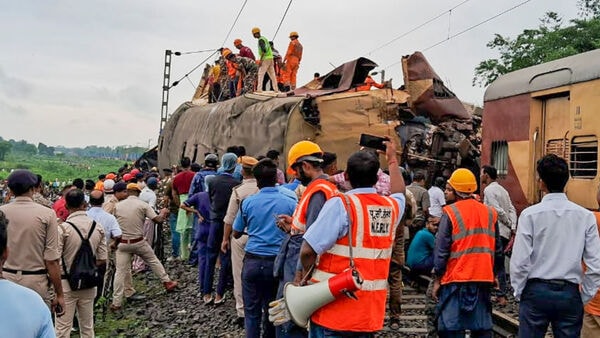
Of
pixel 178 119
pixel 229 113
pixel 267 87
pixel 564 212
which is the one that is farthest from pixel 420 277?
pixel 178 119

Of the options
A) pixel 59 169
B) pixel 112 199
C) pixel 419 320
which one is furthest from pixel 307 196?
pixel 59 169

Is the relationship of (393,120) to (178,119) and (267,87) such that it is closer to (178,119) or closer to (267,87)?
(267,87)

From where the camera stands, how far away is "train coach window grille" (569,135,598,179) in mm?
6180

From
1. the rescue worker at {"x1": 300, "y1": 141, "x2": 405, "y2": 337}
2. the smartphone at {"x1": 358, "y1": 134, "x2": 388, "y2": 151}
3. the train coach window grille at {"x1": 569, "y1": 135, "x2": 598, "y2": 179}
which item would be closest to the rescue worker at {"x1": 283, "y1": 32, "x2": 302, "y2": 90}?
the train coach window grille at {"x1": 569, "y1": 135, "x2": 598, "y2": 179}

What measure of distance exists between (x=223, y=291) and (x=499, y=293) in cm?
343

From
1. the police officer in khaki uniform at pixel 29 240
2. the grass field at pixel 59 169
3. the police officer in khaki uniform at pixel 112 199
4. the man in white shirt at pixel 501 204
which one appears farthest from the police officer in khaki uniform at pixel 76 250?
the grass field at pixel 59 169

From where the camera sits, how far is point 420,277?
773 cm

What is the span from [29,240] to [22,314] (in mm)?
2713

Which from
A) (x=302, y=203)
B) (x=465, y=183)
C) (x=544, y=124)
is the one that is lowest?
(x=302, y=203)

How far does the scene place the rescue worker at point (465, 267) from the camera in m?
4.21

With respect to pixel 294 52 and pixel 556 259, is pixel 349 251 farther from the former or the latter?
pixel 294 52

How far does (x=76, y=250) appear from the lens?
206 inches

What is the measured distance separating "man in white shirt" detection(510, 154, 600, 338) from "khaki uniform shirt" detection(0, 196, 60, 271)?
345cm

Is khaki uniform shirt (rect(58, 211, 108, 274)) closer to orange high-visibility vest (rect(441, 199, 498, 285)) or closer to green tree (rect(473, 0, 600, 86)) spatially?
orange high-visibility vest (rect(441, 199, 498, 285))
